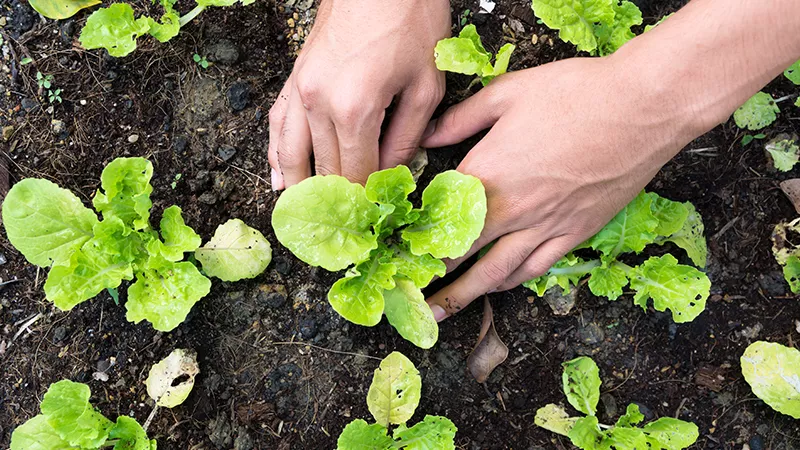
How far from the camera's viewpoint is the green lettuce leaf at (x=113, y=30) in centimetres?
242

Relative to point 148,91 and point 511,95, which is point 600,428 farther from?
point 148,91

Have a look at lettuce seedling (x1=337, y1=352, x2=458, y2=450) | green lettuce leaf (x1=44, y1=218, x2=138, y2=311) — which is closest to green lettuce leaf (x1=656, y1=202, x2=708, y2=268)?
lettuce seedling (x1=337, y1=352, x2=458, y2=450)

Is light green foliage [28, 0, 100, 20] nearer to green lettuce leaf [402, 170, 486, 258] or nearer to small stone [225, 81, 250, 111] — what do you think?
small stone [225, 81, 250, 111]

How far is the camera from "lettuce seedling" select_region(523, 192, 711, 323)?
7.64 ft

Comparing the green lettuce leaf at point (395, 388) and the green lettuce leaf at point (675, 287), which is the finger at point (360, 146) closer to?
the green lettuce leaf at point (395, 388)

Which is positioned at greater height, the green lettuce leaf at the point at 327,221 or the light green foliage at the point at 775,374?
the green lettuce leaf at the point at 327,221

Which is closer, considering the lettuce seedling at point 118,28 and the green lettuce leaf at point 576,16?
the green lettuce leaf at point 576,16

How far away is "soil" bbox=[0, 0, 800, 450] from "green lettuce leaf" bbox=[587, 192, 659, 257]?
0.29 metres

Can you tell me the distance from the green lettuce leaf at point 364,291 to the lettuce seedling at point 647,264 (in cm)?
57

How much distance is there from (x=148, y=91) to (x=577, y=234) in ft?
5.70

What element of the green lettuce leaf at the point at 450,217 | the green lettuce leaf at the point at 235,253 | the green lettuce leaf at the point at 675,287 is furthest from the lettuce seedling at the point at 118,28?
the green lettuce leaf at the point at 675,287

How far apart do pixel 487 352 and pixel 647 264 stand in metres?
Answer: 0.67

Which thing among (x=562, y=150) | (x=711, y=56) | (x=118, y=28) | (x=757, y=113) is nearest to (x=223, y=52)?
(x=118, y=28)

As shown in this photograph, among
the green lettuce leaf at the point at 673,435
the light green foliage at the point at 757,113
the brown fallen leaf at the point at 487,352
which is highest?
the light green foliage at the point at 757,113
